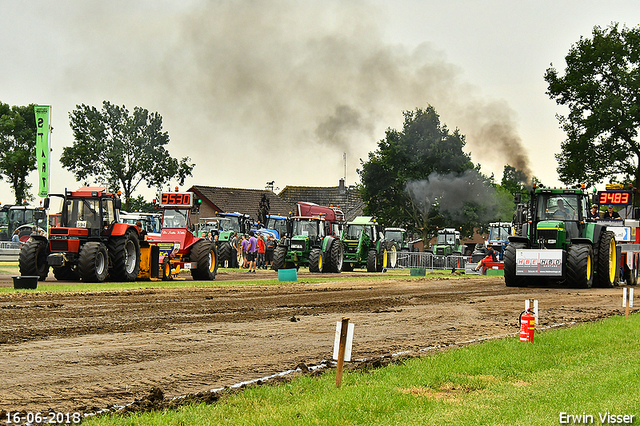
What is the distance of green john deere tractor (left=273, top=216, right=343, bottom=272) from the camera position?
35719mm

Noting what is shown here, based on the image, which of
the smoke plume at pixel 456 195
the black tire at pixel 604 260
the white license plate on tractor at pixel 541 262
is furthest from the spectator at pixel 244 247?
the smoke plume at pixel 456 195

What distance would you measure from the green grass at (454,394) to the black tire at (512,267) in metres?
14.1

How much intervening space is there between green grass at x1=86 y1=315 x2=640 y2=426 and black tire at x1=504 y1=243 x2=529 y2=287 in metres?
14.1

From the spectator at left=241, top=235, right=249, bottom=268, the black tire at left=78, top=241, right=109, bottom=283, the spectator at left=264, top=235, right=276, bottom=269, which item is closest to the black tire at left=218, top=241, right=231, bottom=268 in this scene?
the spectator at left=241, top=235, right=249, bottom=268

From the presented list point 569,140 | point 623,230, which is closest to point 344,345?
point 623,230

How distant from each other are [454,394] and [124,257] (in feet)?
60.4

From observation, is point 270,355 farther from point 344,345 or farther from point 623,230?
point 623,230

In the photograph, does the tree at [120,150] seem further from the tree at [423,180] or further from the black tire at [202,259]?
the black tire at [202,259]

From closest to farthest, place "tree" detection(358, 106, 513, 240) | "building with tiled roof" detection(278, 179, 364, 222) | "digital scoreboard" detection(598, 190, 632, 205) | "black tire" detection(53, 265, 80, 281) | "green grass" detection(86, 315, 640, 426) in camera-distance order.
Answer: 1. "green grass" detection(86, 315, 640, 426)
2. "black tire" detection(53, 265, 80, 281)
3. "digital scoreboard" detection(598, 190, 632, 205)
4. "tree" detection(358, 106, 513, 240)
5. "building with tiled roof" detection(278, 179, 364, 222)

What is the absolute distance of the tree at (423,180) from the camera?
195 feet

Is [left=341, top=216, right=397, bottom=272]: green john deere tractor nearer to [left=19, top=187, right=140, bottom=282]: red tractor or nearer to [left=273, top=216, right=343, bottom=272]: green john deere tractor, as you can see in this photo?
[left=273, top=216, right=343, bottom=272]: green john deere tractor

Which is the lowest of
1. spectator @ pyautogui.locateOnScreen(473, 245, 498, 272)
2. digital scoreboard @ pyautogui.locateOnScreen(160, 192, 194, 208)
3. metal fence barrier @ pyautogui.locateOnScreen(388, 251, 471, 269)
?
metal fence barrier @ pyautogui.locateOnScreen(388, 251, 471, 269)

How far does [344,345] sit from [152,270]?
19804 millimetres

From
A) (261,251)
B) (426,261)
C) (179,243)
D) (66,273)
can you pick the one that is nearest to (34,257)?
(66,273)
